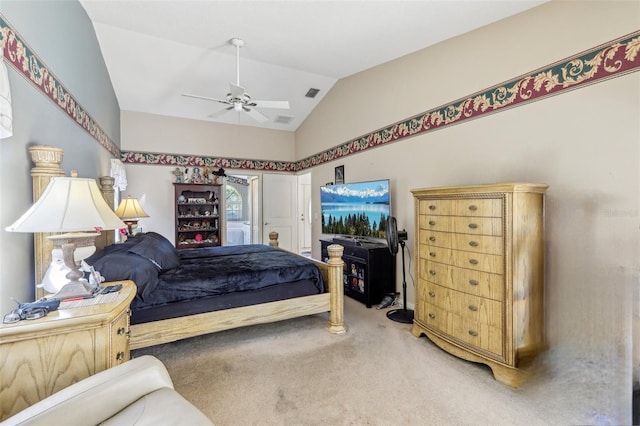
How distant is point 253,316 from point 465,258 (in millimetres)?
1890

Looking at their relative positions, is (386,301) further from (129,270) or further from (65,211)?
(65,211)

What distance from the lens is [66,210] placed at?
4.65 feet

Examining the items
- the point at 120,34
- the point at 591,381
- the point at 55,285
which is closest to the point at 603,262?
the point at 591,381

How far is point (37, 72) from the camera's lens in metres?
2.00

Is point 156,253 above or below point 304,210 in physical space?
below

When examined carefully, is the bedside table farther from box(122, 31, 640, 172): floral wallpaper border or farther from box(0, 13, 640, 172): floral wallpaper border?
box(122, 31, 640, 172): floral wallpaper border

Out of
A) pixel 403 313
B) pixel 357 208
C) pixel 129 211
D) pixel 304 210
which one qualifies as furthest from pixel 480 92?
pixel 304 210

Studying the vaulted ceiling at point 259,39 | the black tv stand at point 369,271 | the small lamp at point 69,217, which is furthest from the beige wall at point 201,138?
the small lamp at point 69,217

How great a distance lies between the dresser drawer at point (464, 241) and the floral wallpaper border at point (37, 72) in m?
3.13

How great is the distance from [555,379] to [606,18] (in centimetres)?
247

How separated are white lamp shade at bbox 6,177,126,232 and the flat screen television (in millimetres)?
2971

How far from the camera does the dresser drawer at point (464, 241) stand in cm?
211

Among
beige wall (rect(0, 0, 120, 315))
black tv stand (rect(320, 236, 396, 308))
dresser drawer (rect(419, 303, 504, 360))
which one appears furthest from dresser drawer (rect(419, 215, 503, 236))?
beige wall (rect(0, 0, 120, 315))

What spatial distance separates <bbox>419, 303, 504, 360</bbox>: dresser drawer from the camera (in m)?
2.09
